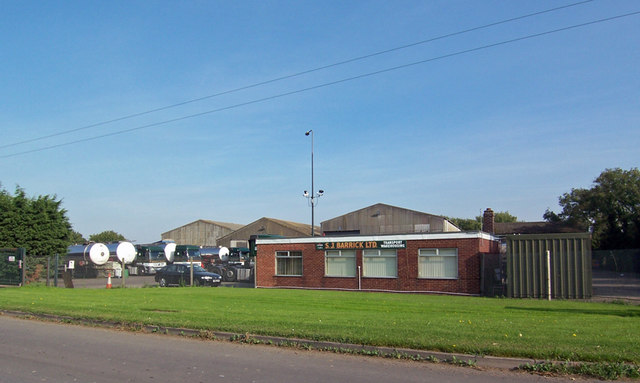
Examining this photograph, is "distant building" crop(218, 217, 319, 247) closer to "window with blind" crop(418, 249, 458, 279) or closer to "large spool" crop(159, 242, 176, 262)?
"large spool" crop(159, 242, 176, 262)

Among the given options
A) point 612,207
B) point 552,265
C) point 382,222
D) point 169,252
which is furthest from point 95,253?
point 612,207

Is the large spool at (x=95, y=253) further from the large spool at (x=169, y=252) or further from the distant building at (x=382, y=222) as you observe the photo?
the distant building at (x=382, y=222)

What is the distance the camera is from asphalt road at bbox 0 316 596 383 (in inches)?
317

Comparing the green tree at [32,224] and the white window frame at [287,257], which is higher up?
the green tree at [32,224]

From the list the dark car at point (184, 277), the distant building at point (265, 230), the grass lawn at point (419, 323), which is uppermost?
the distant building at point (265, 230)

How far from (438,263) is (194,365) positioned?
65.0 ft

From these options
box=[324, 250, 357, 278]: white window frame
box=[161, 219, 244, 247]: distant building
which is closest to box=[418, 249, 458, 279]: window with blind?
box=[324, 250, 357, 278]: white window frame

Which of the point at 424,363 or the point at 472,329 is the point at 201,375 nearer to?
the point at 424,363

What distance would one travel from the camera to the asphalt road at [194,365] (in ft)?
26.4

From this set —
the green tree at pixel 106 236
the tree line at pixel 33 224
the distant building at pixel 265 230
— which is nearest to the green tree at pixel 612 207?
the distant building at pixel 265 230

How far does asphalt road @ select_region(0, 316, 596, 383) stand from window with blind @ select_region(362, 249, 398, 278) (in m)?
18.0

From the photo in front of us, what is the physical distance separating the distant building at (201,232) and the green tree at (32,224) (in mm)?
53113

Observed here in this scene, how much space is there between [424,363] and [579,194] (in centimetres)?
6876

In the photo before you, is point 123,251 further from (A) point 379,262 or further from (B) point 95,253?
(A) point 379,262
